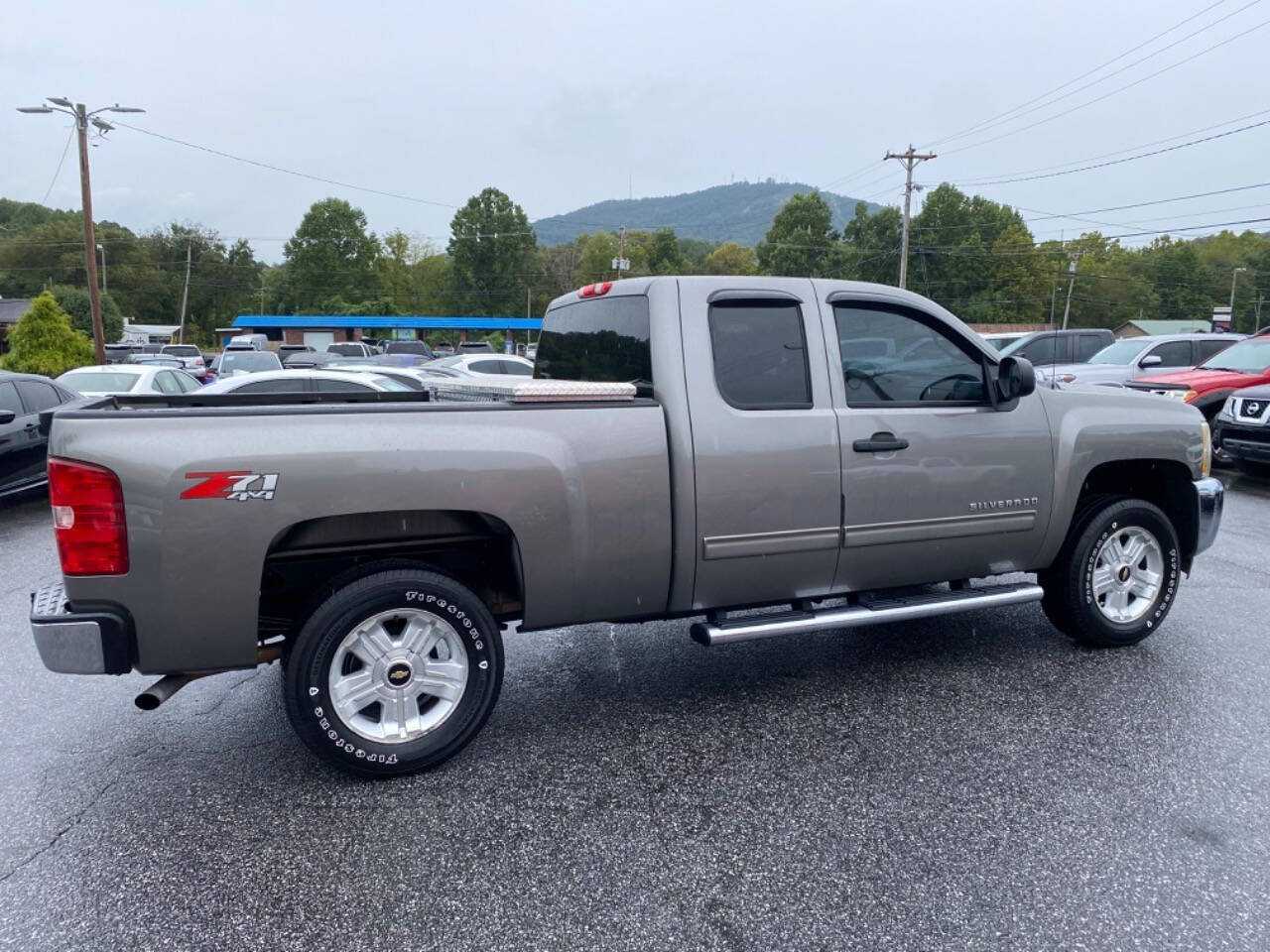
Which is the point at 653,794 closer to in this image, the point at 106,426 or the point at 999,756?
the point at 999,756

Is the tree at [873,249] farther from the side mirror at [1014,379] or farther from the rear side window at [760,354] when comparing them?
the rear side window at [760,354]

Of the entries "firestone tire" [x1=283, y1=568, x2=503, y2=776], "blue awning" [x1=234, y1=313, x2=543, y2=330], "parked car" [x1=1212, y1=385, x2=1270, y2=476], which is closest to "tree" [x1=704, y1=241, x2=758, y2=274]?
"blue awning" [x1=234, y1=313, x2=543, y2=330]

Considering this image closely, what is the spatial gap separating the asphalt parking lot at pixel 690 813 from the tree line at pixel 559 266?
8025 centimetres

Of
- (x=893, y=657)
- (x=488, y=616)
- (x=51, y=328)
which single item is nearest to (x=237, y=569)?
(x=488, y=616)

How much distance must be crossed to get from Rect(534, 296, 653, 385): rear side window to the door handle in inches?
40.5

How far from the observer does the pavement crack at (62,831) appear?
291cm

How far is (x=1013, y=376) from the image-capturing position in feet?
14.0

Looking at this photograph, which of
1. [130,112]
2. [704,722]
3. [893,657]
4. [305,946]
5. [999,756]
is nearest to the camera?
[305,946]

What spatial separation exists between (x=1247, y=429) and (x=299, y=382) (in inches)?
458

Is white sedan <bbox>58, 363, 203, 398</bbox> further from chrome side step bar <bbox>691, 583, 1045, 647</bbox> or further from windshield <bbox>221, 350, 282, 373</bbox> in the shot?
chrome side step bar <bbox>691, 583, 1045, 647</bbox>

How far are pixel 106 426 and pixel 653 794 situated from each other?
242 cm

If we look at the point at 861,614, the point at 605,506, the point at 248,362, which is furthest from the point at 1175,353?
the point at 248,362

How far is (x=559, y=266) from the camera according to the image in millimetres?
94500

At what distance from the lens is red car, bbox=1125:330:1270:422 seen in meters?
11.9
